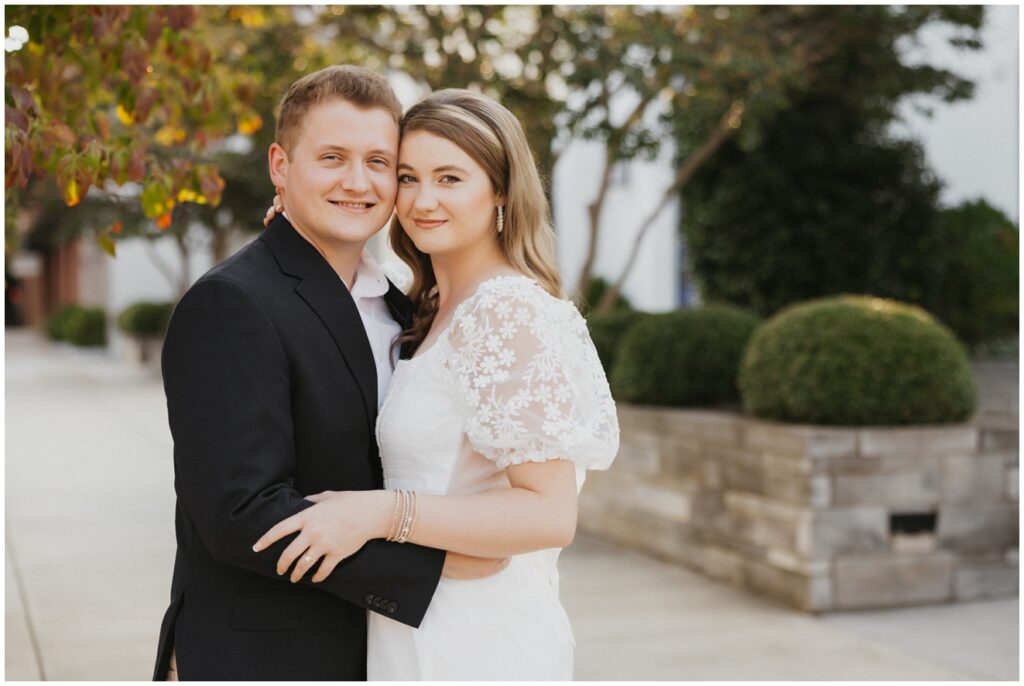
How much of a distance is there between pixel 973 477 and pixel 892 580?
2.32ft

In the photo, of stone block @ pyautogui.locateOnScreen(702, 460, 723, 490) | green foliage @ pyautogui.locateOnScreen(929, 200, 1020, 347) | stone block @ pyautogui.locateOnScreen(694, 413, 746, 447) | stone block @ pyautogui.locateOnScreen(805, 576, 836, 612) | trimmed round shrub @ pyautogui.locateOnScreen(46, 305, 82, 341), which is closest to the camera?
stone block @ pyautogui.locateOnScreen(805, 576, 836, 612)

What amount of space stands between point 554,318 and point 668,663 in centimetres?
333

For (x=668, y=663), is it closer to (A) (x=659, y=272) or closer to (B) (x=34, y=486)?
(B) (x=34, y=486)

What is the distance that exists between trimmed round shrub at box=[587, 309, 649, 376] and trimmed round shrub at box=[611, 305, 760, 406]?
0.77m

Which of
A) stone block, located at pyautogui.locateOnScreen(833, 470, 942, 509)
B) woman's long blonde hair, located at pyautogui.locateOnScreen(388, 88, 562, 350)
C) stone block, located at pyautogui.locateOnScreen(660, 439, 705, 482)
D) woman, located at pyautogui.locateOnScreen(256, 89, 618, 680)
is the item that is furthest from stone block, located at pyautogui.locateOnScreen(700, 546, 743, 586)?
woman's long blonde hair, located at pyautogui.locateOnScreen(388, 88, 562, 350)

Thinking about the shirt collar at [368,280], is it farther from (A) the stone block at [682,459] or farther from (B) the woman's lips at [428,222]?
(A) the stone block at [682,459]

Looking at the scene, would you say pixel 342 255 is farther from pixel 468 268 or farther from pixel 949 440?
pixel 949 440

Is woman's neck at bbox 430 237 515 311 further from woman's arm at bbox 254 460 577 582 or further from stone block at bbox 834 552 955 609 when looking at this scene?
stone block at bbox 834 552 955 609

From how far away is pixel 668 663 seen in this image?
17.3 feet

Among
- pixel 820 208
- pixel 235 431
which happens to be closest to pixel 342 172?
pixel 235 431

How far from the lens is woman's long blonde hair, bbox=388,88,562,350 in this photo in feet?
8.00

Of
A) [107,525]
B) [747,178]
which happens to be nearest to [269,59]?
[107,525]

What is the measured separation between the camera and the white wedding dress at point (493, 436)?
2264 mm

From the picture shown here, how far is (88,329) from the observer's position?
37.7 metres
